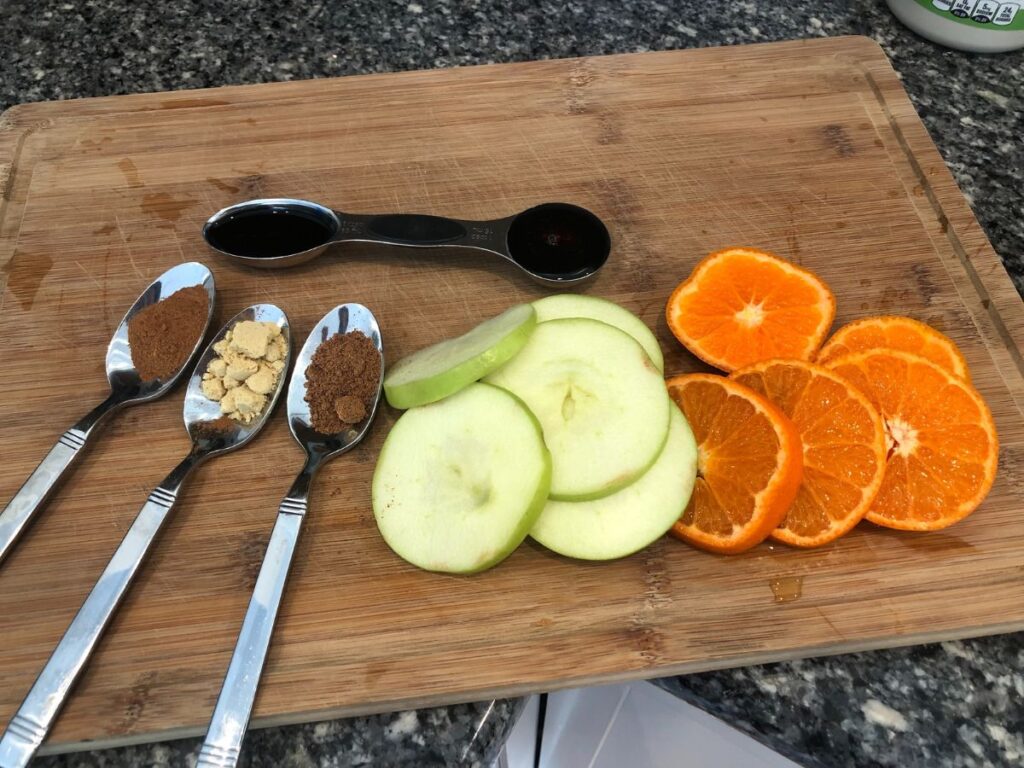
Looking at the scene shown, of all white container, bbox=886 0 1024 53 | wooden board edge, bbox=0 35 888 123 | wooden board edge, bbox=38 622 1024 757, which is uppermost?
white container, bbox=886 0 1024 53

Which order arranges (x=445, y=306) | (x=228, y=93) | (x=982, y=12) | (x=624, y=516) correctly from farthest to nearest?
(x=982, y=12), (x=228, y=93), (x=445, y=306), (x=624, y=516)

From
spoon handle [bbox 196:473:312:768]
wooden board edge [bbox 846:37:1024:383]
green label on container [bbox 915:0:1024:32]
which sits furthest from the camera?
green label on container [bbox 915:0:1024:32]

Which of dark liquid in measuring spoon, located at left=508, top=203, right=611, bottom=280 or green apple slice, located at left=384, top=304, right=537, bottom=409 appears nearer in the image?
green apple slice, located at left=384, top=304, right=537, bottom=409

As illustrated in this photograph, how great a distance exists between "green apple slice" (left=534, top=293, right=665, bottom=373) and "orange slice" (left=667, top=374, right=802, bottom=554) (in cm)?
15

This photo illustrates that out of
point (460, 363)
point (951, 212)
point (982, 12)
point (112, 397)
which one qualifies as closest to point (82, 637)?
point (112, 397)

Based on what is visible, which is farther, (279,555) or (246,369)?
(246,369)

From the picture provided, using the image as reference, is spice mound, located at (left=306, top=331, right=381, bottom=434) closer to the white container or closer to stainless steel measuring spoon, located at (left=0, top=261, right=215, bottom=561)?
stainless steel measuring spoon, located at (left=0, top=261, right=215, bottom=561)

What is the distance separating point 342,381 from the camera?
140 cm

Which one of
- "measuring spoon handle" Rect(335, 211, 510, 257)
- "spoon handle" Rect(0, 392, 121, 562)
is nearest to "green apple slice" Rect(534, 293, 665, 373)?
"measuring spoon handle" Rect(335, 211, 510, 257)

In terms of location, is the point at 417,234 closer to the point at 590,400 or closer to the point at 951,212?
the point at 590,400

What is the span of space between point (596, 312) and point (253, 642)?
2.72 ft

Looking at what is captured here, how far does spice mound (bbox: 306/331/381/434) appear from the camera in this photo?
1.37 metres

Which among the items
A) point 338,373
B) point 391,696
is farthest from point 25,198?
point 391,696

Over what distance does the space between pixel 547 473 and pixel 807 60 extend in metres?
1.41
